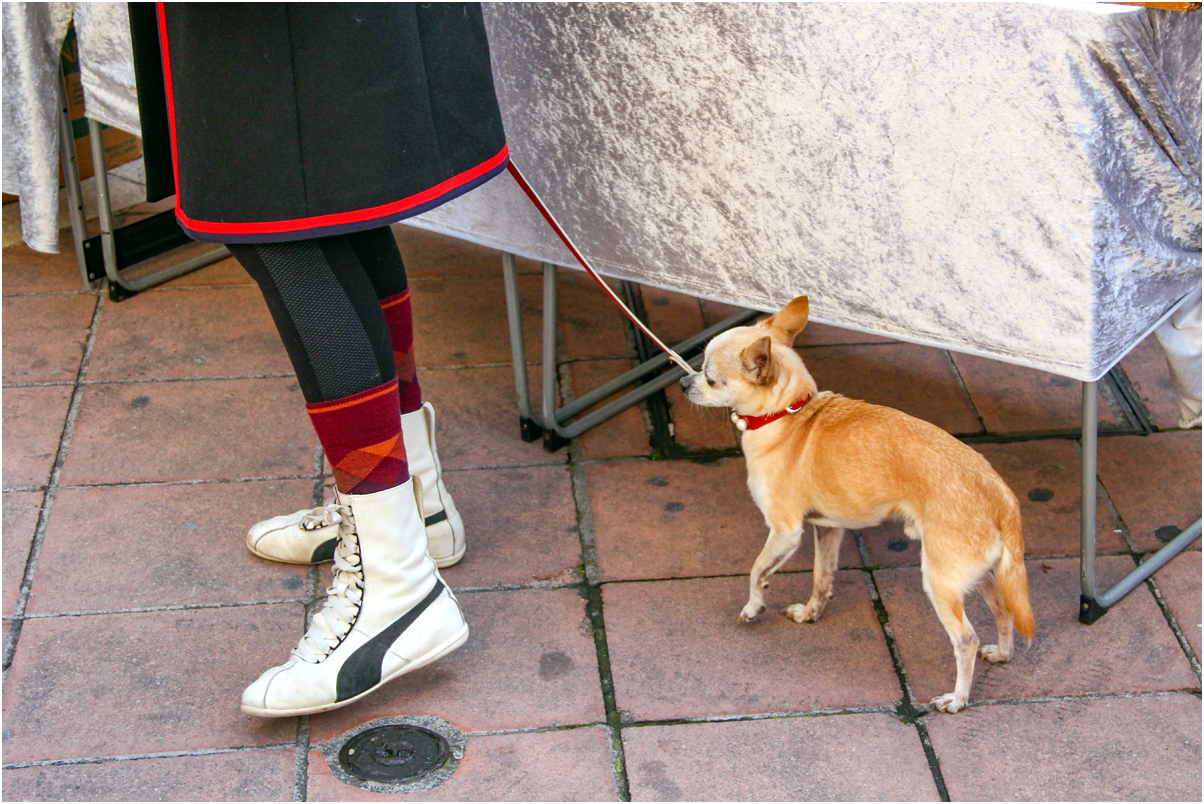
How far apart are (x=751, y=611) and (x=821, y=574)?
0.16 m

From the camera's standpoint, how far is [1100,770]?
6.76ft

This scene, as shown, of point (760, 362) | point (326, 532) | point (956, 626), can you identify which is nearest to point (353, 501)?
point (326, 532)

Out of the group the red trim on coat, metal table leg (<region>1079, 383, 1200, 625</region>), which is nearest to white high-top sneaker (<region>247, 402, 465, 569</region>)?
the red trim on coat

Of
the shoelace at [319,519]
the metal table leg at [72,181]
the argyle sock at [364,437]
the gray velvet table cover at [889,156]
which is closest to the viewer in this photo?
the gray velvet table cover at [889,156]

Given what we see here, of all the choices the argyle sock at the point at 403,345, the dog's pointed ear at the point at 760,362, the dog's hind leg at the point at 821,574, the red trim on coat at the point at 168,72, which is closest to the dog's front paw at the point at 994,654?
the dog's hind leg at the point at 821,574

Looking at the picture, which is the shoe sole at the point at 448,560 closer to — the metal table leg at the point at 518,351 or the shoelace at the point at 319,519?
the shoelace at the point at 319,519

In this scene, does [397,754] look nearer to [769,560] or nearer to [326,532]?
[326,532]

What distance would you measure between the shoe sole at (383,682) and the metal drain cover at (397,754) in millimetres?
64

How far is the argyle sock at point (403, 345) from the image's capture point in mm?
2285

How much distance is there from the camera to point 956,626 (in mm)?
2084

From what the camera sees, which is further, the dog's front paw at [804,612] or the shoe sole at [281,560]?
the shoe sole at [281,560]

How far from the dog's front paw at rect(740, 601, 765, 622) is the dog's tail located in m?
0.50

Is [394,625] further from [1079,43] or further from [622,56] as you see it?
[1079,43]

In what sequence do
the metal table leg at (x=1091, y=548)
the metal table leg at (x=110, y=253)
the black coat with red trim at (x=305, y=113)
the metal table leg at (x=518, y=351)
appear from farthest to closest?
1. the metal table leg at (x=110, y=253)
2. the metal table leg at (x=518, y=351)
3. the metal table leg at (x=1091, y=548)
4. the black coat with red trim at (x=305, y=113)
